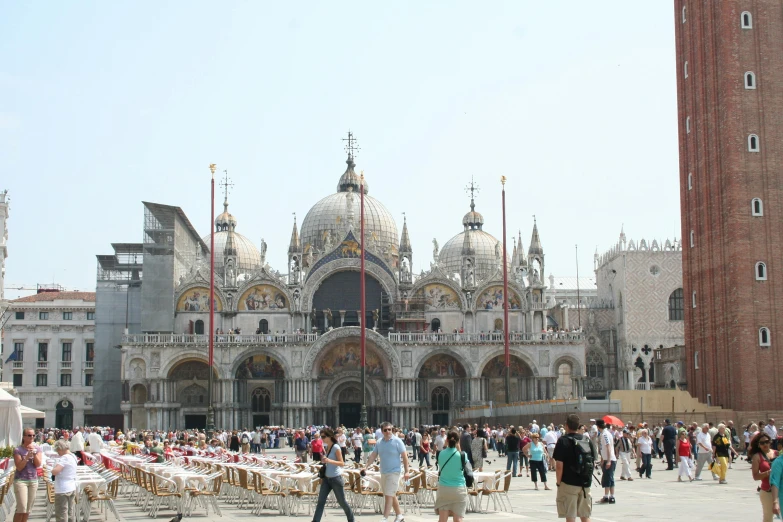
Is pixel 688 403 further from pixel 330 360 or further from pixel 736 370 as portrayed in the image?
pixel 330 360

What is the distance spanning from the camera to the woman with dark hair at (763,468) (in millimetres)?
15039

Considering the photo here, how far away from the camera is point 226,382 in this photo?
6538 cm

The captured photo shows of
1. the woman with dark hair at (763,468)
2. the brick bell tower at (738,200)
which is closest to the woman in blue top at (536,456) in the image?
the woman with dark hair at (763,468)

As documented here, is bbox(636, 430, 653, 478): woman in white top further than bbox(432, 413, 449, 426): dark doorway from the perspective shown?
No

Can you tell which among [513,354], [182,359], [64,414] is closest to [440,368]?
[513,354]

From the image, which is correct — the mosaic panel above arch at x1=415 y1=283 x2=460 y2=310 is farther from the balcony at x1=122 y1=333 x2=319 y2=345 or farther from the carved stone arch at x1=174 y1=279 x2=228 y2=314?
the carved stone arch at x1=174 y1=279 x2=228 y2=314

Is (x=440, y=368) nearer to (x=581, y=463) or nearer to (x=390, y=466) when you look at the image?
(x=390, y=466)

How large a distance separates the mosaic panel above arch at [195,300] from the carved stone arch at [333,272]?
220 inches

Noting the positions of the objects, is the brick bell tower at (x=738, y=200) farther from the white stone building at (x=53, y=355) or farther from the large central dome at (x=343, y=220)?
the white stone building at (x=53, y=355)

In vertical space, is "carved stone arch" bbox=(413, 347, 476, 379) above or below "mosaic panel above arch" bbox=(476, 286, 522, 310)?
below

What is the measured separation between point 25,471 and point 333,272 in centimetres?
5173

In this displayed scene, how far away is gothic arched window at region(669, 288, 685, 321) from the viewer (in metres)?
75.9

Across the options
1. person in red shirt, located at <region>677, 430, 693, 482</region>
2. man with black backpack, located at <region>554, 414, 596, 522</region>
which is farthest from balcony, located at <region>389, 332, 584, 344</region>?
man with black backpack, located at <region>554, 414, 596, 522</region>

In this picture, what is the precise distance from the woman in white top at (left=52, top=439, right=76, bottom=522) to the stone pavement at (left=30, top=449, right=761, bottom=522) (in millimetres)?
2988
